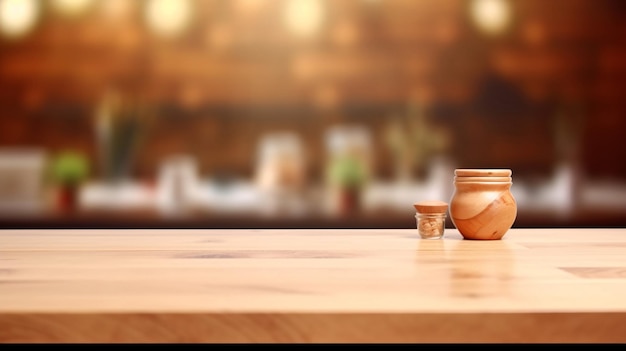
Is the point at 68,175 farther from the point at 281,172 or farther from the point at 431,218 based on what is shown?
the point at 431,218

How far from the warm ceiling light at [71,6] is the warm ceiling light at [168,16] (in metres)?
0.19

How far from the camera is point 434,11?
6.47ft

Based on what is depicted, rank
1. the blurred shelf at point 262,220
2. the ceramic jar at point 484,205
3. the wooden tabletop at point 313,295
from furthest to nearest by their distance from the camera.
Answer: the blurred shelf at point 262,220 → the ceramic jar at point 484,205 → the wooden tabletop at point 313,295

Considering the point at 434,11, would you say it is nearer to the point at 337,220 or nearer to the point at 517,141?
the point at 517,141

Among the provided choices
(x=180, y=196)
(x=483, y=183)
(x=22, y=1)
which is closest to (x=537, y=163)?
(x=483, y=183)

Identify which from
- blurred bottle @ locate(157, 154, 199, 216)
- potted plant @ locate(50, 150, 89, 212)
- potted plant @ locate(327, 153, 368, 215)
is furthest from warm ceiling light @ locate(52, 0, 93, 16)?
potted plant @ locate(327, 153, 368, 215)

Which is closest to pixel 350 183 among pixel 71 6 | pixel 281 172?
pixel 281 172

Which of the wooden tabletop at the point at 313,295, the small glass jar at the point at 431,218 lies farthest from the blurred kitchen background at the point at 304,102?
the wooden tabletop at the point at 313,295

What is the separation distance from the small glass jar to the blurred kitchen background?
2.18 feet

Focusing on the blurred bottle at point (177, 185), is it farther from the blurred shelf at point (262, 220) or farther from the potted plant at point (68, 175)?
the potted plant at point (68, 175)

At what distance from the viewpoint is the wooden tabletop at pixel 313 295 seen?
65 cm

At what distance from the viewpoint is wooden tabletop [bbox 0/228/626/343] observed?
65cm

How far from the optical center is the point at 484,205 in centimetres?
121

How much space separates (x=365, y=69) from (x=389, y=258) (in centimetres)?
106
